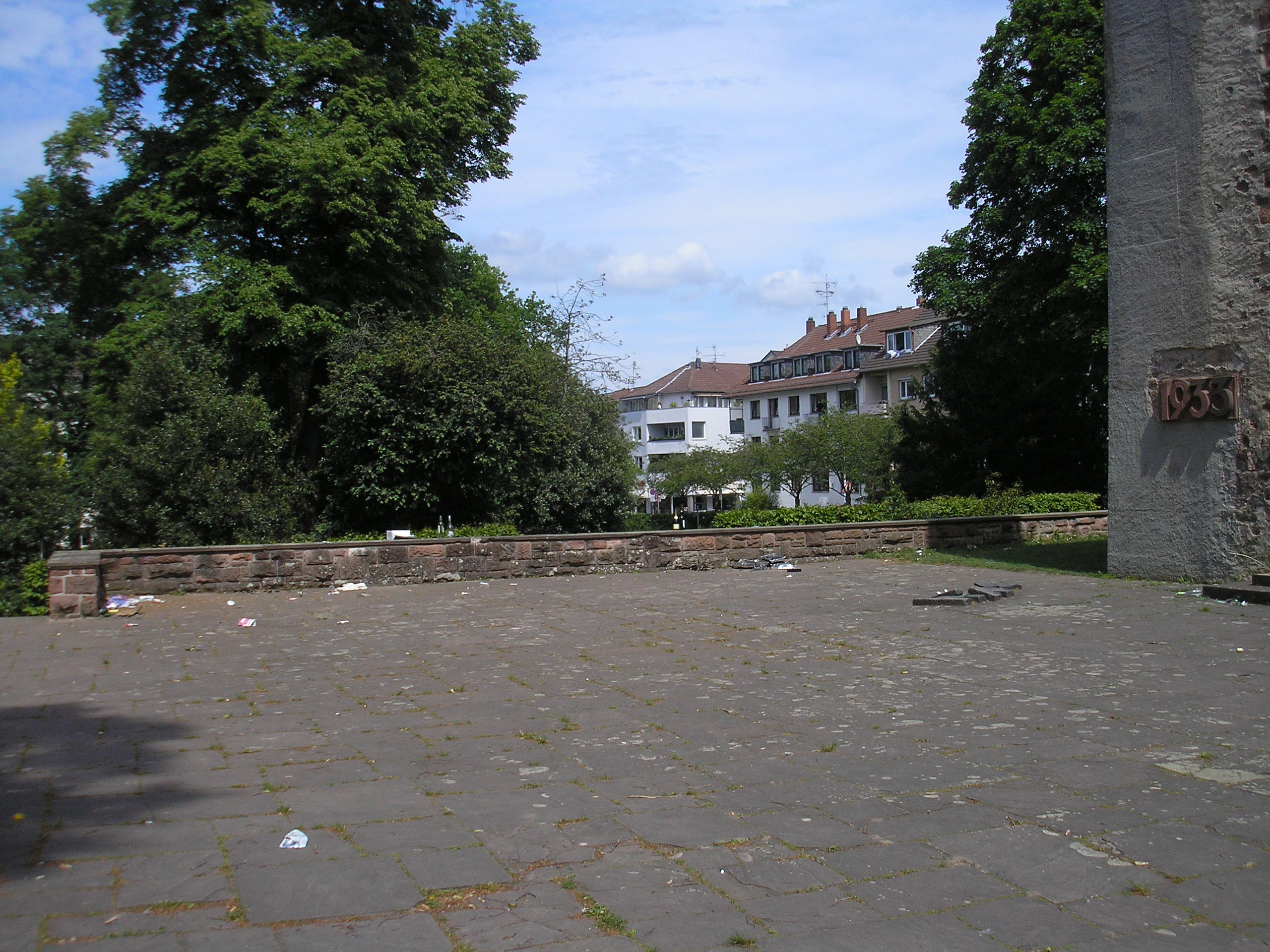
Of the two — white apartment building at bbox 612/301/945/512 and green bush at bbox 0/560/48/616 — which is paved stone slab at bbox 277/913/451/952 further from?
white apartment building at bbox 612/301/945/512

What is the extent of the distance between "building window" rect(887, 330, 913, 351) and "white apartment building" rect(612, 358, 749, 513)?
15.8 metres

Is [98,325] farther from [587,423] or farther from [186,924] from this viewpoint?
[186,924]

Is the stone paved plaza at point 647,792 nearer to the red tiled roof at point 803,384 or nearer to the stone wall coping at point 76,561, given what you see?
the stone wall coping at point 76,561

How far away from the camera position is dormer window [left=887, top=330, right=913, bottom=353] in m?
58.5

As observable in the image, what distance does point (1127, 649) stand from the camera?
26.5ft

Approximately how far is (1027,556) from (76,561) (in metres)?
13.8

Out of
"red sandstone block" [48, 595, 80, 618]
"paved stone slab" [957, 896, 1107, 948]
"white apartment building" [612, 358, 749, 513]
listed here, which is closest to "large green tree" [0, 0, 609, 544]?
"red sandstone block" [48, 595, 80, 618]

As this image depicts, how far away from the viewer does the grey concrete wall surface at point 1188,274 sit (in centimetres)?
1184

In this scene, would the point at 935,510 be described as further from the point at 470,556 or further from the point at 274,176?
the point at 274,176

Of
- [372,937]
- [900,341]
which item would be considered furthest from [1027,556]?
[900,341]

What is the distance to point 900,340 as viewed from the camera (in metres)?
59.1

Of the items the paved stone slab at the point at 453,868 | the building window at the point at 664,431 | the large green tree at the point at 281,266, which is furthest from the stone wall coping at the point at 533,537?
the building window at the point at 664,431

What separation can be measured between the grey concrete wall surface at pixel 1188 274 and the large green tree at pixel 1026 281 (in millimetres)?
8081

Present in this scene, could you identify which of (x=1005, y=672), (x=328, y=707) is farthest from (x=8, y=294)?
(x=1005, y=672)
